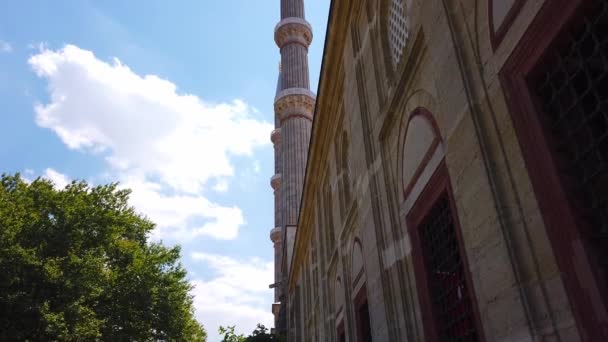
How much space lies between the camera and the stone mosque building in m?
2.96

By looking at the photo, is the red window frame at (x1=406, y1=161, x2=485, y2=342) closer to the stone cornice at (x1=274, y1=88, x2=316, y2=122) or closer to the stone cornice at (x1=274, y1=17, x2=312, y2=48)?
the stone cornice at (x1=274, y1=88, x2=316, y2=122)

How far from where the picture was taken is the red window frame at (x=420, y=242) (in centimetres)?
438

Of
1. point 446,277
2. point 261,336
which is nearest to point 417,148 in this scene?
point 446,277

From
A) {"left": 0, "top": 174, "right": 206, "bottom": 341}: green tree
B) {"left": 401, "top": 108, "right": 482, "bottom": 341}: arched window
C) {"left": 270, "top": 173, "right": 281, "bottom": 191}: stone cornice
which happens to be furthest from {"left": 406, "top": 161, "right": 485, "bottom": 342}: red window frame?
{"left": 270, "top": 173, "right": 281, "bottom": 191}: stone cornice

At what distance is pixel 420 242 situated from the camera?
5.88 meters

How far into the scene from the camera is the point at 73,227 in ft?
57.1

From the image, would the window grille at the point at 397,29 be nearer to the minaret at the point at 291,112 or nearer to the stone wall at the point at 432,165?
the stone wall at the point at 432,165

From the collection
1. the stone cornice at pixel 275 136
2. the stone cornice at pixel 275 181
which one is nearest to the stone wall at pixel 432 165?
the stone cornice at pixel 275 181

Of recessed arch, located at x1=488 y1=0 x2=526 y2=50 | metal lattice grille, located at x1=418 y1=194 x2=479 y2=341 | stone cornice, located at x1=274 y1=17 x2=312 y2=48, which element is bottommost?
metal lattice grille, located at x1=418 y1=194 x2=479 y2=341

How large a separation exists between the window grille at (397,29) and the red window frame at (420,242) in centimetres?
227

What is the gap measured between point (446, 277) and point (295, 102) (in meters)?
A: 31.8

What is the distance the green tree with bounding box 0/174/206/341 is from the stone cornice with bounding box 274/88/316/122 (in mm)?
18166

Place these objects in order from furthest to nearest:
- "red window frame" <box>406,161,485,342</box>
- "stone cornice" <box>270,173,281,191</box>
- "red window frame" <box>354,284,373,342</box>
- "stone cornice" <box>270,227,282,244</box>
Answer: "stone cornice" <box>270,173,281,191</box>, "stone cornice" <box>270,227,282,244</box>, "red window frame" <box>354,284,373,342</box>, "red window frame" <box>406,161,485,342</box>

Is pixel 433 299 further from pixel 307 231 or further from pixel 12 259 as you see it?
pixel 12 259
